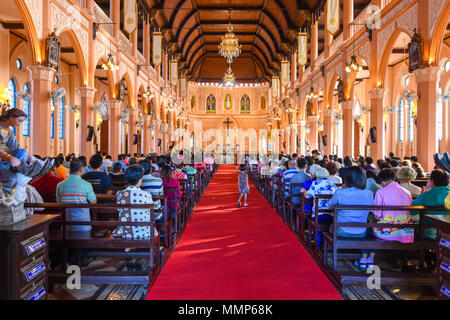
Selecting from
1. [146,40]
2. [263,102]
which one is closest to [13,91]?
[146,40]

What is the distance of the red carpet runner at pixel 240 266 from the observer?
4164 mm

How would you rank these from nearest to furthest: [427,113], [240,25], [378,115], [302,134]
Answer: [427,113] → [378,115] → [302,134] → [240,25]

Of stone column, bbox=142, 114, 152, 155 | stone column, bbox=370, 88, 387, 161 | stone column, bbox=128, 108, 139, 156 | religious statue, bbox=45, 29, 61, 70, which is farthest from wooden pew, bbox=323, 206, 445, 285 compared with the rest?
stone column, bbox=142, 114, 152, 155

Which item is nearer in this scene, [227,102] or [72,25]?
[72,25]

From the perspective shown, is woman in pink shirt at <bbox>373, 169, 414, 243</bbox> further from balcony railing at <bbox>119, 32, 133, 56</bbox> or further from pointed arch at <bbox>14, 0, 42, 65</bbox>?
balcony railing at <bbox>119, 32, 133, 56</bbox>

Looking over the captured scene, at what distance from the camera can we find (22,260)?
2980 mm

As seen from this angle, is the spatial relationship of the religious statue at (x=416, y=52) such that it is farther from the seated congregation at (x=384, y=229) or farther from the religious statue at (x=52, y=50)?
the religious statue at (x=52, y=50)

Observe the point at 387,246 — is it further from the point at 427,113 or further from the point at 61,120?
the point at 61,120

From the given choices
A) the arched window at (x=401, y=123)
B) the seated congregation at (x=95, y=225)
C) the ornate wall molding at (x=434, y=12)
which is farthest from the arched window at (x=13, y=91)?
the arched window at (x=401, y=123)

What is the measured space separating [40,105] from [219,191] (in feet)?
25.0

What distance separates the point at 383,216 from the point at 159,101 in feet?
78.7

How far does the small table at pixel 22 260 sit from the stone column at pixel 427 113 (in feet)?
32.2

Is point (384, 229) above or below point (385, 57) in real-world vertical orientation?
below

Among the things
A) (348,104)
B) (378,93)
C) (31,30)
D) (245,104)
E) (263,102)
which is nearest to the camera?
(31,30)
